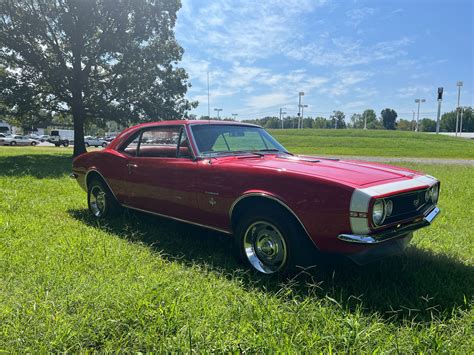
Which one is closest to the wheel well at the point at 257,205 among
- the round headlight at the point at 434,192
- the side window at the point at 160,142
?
the side window at the point at 160,142

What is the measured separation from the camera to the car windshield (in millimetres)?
4133

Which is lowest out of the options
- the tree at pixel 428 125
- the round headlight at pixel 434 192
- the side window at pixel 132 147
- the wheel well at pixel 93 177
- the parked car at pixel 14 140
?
the parked car at pixel 14 140

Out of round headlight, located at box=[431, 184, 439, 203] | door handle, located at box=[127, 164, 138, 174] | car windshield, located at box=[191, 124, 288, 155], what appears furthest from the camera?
door handle, located at box=[127, 164, 138, 174]

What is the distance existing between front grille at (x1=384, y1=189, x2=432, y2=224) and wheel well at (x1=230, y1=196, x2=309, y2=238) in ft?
2.50

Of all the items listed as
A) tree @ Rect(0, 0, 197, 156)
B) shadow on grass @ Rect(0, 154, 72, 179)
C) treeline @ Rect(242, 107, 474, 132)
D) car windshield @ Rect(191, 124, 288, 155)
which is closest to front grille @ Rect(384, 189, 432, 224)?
car windshield @ Rect(191, 124, 288, 155)

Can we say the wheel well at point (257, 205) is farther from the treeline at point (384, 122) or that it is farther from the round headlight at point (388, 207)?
the treeline at point (384, 122)

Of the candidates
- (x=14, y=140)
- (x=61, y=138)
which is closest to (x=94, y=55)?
(x=14, y=140)

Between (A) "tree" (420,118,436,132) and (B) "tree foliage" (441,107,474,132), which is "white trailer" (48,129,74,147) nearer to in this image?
(B) "tree foliage" (441,107,474,132)

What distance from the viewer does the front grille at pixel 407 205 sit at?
302 cm

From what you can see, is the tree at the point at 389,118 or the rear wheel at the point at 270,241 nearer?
the rear wheel at the point at 270,241

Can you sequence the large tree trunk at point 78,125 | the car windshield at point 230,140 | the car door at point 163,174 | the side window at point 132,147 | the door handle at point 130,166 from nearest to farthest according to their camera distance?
the car door at point 163,174 → the car windshield at point 230,140 → the door handle at point 130,166 → the side window at point 132,147 → the large tree trunk at point 78,125

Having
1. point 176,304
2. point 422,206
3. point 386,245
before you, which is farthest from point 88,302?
point 422,206

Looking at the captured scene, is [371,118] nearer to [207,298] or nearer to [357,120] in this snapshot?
[357,120]

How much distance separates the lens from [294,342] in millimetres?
2295
